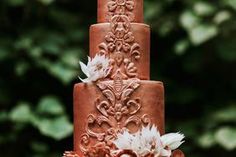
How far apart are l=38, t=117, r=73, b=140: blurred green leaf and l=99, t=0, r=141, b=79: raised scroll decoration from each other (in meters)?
1.38

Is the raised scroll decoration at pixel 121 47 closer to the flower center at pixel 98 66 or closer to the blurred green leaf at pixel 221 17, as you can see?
the flower center at pixel 98 66

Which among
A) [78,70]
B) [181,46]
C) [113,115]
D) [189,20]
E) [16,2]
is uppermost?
[16,2]

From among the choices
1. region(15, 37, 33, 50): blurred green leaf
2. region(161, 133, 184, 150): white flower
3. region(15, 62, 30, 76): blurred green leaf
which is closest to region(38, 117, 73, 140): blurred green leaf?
region(15, 62, 30, 76): blurred green leaf

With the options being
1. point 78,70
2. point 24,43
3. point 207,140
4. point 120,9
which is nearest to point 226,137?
point 207,140

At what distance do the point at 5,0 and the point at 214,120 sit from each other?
1.16m

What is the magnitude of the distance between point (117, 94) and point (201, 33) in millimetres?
1494

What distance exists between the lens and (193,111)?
3969mm

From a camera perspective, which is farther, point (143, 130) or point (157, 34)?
point (157, 34)

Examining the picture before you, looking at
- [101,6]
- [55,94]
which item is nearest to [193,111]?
[55,94]

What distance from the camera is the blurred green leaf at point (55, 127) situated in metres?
3.61

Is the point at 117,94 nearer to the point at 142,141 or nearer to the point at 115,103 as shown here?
the point at 115,103

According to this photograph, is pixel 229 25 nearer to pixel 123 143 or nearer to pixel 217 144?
pixel 217 144

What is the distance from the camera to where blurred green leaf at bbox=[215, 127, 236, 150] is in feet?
11.7

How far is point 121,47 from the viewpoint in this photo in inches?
89.5
